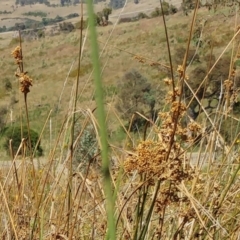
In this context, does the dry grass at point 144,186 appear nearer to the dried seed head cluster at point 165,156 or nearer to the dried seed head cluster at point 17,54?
the dried seed head cluster at point 165,156

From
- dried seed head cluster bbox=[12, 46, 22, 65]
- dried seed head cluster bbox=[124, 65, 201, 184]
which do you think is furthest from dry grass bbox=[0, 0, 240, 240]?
dried seed head cluster bbox=[12, 46, 22, 65]

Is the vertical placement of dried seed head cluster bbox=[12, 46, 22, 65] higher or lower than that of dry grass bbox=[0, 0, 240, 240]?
higher

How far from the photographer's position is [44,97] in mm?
22781

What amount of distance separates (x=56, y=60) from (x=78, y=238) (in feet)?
102

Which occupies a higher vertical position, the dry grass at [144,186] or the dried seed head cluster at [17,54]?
the dried seed head cluster at [17,54]

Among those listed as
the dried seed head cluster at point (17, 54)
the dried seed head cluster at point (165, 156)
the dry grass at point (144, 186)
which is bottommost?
the dry grass at point (144, 186)

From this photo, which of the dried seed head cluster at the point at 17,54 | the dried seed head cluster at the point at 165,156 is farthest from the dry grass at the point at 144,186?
the dried seed head cluster at the point at 17,54

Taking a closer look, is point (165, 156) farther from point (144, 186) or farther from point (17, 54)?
point (17, 54)

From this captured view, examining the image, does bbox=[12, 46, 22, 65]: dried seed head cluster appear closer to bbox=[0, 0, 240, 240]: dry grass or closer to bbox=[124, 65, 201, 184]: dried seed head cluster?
bbox=[0, 0, 240, 240]: dry grass

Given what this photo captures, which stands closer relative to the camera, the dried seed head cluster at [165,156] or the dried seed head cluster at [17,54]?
the dried seed head cluster at [165,156]

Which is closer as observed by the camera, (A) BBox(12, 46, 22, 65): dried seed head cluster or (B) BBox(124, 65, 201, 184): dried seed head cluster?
(B) BBox(124, 65, 201, 184): dried seed head cluster

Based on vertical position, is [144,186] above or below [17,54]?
below

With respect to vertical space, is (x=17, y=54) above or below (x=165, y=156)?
above

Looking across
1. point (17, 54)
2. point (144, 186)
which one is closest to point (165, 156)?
point (144, 186)
